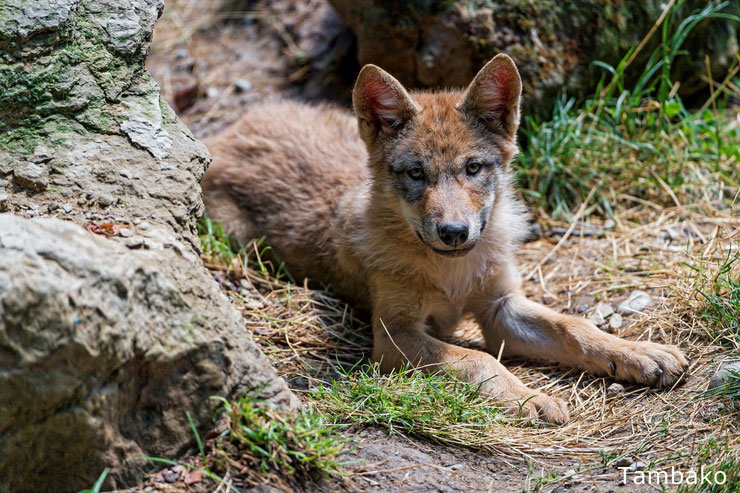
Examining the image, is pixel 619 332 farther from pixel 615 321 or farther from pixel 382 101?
pixel 382 101

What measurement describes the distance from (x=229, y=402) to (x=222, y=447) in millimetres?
184

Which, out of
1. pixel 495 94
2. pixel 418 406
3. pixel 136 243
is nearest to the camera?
pixel 136 243

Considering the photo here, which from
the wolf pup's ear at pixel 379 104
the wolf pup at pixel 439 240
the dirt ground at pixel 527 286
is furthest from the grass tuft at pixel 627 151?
the wolf pup's ear at pixel 379 104

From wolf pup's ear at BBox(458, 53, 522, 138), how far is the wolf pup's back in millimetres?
1067

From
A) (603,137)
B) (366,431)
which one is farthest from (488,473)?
(603,137)

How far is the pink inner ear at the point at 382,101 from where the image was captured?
4.45 metres

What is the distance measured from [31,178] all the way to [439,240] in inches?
84.1

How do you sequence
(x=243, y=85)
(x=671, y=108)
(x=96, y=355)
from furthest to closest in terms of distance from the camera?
(x=243, y=85) → (x=671, y=108) → (x=96, y=355)

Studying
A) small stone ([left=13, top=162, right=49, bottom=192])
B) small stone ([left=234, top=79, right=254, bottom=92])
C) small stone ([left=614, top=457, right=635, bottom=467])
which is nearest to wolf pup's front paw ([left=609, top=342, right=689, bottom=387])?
small stone ([left=614, top=457, right=635, bottom=467])

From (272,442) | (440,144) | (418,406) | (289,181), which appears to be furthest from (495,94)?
(272,442)

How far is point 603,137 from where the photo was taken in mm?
6098

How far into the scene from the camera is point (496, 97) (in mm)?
4508

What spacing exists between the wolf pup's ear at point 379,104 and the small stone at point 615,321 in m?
1.87

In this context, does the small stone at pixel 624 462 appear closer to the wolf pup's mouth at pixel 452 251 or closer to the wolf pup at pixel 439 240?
the wolf pup at pixel 439 240
